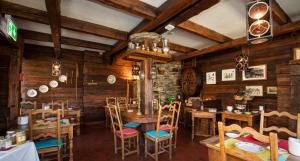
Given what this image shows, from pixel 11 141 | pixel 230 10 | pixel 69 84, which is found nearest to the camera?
pixel 11 141

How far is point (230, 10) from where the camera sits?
278 centimetres

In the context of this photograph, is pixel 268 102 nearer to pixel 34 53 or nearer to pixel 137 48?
pixel 137 48

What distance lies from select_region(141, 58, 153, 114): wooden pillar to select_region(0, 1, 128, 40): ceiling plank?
1.02 m

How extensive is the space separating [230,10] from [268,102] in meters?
2.91

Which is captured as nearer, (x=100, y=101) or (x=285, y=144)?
(x=285, y=144)

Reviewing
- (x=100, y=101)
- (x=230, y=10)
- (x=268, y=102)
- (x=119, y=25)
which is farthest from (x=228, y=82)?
(x=100, y=101)

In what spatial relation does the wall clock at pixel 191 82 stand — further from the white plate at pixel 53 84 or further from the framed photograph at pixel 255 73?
the white plate at pixel 53 84

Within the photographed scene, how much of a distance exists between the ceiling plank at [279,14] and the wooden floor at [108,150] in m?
2.96

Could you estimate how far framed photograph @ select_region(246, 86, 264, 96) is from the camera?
429 centimetres

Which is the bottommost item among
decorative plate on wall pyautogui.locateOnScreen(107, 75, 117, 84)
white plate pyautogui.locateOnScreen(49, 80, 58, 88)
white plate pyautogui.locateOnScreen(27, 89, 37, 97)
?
white plate pyautogui.locateOnScreen(27, 89, 37, 97)

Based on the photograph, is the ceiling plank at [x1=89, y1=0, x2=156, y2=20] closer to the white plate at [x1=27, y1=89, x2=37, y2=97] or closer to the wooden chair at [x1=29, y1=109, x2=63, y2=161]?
the wooden chair at [x1=29, y1=109, x2=63, y2=161]

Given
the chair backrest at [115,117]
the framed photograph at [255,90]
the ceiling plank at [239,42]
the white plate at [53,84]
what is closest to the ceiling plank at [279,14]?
the ceiling plank at [239,42]

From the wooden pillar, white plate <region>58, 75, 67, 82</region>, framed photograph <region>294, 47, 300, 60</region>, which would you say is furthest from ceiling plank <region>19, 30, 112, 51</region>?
framed photograph <region>294, 47, 300, 60</region>

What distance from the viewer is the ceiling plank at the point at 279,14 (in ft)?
8.65
